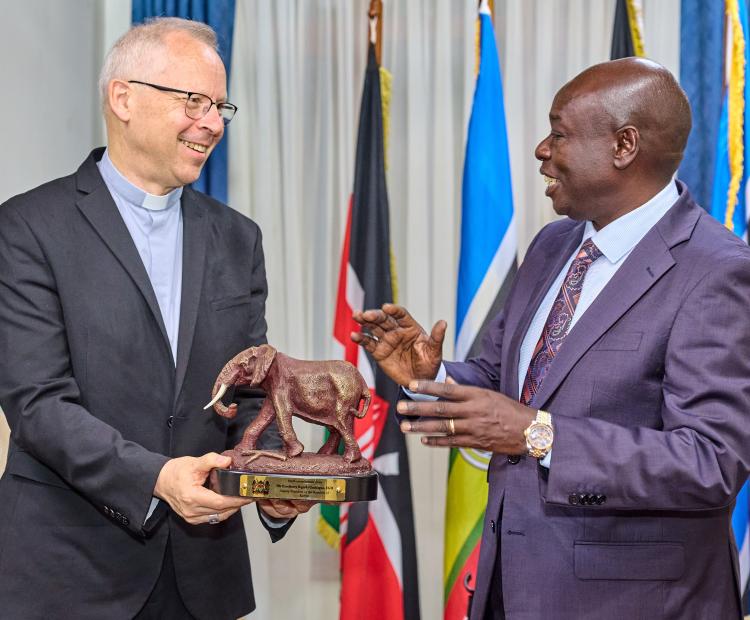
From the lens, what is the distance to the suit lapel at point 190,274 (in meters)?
2.27

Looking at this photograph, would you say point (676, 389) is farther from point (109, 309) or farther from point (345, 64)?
point (345, 64)

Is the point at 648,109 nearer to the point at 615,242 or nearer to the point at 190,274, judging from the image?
the point at 615,242

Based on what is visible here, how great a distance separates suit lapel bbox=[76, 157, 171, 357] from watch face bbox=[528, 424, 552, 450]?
0.95m

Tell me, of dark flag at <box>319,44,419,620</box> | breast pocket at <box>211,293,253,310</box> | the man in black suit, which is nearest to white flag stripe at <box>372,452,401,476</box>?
dark flag at <box>319,44,419,620</box>

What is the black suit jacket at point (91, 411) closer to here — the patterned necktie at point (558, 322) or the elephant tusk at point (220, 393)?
the elephant tusk at point (220, 393)

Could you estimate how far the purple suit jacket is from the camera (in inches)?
73.4

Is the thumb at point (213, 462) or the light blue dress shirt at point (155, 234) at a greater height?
the light blue dress shirt at point (155, 234)

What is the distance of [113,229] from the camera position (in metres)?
2.28

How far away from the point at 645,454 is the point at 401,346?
0.71 metres

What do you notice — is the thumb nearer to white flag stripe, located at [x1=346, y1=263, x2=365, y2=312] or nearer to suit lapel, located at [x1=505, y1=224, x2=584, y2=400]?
suit lapel, located at [x1=505, y1=224, x2=584, y2=400]

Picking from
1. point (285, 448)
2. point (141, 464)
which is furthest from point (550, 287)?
point (141, 464)

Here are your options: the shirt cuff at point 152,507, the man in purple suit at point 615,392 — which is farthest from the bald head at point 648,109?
the shirt cuff at point 152,507

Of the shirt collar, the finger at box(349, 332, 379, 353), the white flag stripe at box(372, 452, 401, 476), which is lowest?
the white flag stripe at box(372, 452, 401, 476)

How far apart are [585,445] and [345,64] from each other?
3121 mm
